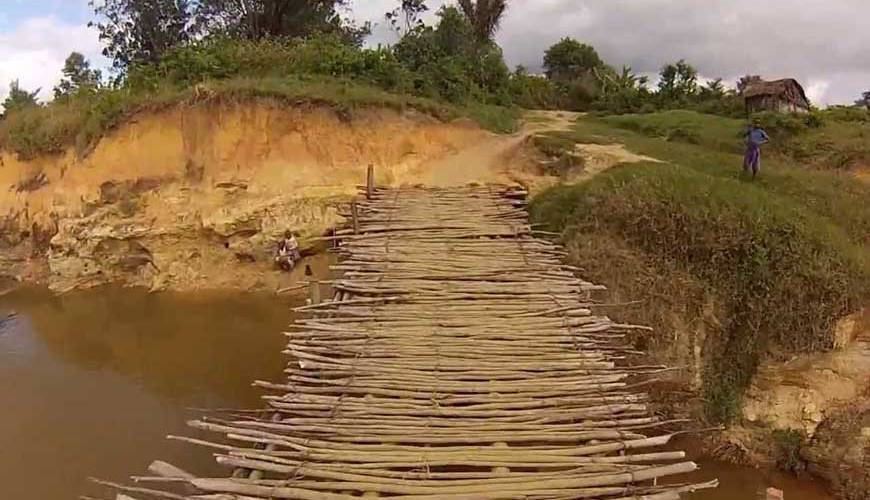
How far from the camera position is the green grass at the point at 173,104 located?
1423cm

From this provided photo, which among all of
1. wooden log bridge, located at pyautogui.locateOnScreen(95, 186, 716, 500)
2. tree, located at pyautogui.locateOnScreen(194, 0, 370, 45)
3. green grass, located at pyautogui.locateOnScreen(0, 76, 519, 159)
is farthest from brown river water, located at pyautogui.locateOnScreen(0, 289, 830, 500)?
tree, located at pyautogui.locateOnScreen(194, 0, 370, 45)

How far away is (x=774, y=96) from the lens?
18844 millimetres

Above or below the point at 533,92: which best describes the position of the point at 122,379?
below

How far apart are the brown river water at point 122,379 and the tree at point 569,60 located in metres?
18.5

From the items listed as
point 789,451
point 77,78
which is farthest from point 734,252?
point 77,78

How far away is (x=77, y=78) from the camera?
2175 cm

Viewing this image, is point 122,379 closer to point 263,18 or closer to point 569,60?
point 263,18

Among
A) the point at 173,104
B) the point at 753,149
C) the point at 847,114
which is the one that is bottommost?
the point at 753,149

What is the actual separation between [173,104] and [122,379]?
20.7ft

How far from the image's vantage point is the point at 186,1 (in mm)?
20969

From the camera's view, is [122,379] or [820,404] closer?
[820,404]

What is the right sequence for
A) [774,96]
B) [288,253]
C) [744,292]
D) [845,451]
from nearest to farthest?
[845,451]
[744,292]
[288,253]
[774,96]

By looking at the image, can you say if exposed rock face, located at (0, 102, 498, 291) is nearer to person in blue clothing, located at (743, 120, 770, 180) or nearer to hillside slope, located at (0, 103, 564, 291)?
hillside slope, located at (0, 103, 564, 291)

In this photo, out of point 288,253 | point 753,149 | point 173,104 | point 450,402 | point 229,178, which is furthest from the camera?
point 173,104
